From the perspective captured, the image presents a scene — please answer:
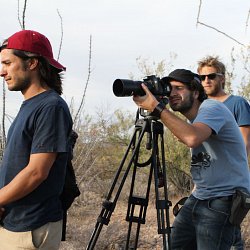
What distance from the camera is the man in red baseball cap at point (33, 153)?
2254mm

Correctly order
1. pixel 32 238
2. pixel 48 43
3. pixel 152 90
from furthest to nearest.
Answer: pixel 152 90, pixel 48 43, pixel 32 238

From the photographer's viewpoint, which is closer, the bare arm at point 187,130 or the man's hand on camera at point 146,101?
the bare arm at point 187,130

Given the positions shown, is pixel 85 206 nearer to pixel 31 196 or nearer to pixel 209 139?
pixel 209 139

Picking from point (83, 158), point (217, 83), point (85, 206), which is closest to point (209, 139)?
point (217, 83)

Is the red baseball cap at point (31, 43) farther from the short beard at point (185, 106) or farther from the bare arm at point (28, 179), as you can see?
the short beard at point (185, 106)

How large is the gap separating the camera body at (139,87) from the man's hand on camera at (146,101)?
27mm

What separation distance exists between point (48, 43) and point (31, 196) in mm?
759

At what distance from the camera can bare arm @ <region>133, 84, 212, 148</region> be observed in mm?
2777

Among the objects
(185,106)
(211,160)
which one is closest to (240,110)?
(185,106)

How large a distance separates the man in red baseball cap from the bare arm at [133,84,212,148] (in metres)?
0.62

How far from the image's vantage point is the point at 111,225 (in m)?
6.16

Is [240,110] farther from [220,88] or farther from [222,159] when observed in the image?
[222,159]

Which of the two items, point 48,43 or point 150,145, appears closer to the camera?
point 48,43

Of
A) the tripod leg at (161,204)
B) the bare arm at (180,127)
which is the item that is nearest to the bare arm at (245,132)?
the tripod leg at (161,204)
